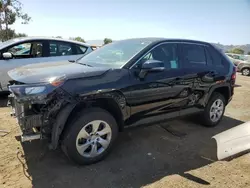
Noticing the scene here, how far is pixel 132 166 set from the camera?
11.7 feet

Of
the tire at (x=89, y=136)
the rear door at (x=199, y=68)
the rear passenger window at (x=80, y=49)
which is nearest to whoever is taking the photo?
the tire at (x=89, y=136)

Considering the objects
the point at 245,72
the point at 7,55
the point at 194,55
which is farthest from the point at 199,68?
the point at 245,72

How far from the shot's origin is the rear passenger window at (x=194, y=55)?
4555mm

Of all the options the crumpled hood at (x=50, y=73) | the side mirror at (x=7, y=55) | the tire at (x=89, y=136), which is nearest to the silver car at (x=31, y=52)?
the side mirror at (x=7, y=55)

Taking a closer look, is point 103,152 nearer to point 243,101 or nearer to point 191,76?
point 191,76

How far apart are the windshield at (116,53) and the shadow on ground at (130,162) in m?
1.09

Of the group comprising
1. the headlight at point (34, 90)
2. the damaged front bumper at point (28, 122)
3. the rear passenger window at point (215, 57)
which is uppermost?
the rear passenger window at point (215, 57)

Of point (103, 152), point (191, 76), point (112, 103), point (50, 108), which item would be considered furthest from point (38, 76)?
point (191, 76)

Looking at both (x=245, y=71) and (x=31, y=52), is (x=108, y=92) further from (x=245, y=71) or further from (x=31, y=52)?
Result: (x=245, y=71)

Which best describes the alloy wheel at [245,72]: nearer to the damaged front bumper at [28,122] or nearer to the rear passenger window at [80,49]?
the rear passenger window at [80,49]

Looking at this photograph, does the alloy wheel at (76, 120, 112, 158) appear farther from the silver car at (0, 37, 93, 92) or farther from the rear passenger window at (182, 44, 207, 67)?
the silver car at (0, 37, 93, 92)

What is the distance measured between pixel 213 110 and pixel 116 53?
2481 millimetres

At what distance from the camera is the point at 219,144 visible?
4.21m

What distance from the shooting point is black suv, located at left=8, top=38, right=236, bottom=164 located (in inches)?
122
